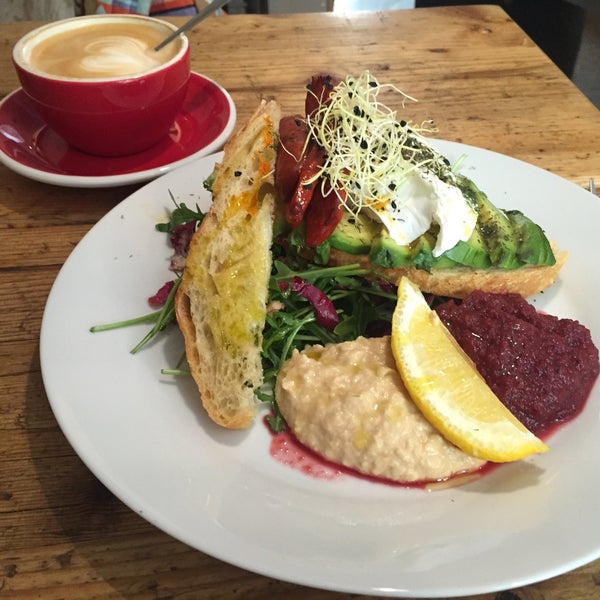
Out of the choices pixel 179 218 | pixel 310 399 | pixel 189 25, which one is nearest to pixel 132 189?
pixel 179 218

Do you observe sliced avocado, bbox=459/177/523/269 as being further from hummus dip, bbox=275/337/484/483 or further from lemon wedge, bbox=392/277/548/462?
hummus dip, bbox=275/337/484/483

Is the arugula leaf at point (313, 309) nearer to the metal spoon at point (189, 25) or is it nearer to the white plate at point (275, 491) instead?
the white plate at point (275, 491)

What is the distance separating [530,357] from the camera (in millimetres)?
1729

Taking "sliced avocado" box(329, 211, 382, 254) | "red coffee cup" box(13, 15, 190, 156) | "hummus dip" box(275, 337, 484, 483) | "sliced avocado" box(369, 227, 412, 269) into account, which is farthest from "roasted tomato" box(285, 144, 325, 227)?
"red coffee cup" box(13, 15, 190, 156)

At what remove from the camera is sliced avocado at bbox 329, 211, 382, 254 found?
6.50 feet

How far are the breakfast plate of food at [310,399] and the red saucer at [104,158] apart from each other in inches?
11.5

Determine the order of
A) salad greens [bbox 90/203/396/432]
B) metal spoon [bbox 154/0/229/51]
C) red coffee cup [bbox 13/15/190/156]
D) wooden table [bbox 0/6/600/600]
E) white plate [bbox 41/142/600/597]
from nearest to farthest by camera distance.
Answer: white plate [bbox 41/142/600/597]
wooden table [bbox 0/6/600/600]
salad greens [bbox 90/203/396/432]
red coffee cup [bbox 13/15/190/156]
metal spoon [bbox 154/0/229/51]

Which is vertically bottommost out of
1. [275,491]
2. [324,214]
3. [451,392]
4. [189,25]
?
[275,491]

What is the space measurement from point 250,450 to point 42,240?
1282mm

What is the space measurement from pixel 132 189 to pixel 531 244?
5.14 ft

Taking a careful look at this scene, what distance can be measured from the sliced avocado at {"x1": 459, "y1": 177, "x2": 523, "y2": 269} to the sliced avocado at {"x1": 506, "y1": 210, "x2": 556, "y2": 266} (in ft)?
0.05

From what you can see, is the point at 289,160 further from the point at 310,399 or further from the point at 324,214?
the point at 310,399

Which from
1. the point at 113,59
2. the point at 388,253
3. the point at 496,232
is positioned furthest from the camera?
the point at 113,59

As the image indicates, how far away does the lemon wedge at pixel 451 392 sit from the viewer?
1492 millimetres
